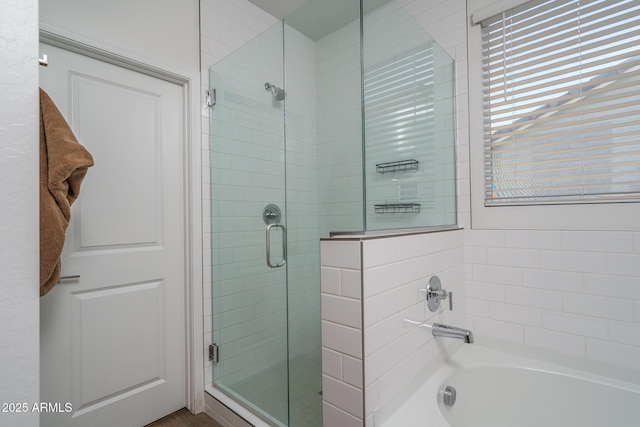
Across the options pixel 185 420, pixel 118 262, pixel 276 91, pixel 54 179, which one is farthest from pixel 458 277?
pixel 54 179

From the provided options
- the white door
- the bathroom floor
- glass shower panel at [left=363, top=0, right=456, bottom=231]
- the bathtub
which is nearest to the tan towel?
the white door

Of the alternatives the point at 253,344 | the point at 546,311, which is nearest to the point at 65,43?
the point at 253,344

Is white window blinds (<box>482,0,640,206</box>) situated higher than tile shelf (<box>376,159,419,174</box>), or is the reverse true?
white window blinds (<box>482,0,640,206</box>)

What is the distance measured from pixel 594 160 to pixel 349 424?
5.10ft

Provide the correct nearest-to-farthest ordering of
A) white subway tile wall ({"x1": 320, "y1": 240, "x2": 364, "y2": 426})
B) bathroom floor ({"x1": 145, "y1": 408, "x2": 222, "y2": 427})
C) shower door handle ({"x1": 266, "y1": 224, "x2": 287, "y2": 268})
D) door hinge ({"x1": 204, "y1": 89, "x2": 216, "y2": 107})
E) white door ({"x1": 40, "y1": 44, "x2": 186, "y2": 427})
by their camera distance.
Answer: white subway tile wall ({"x1": 320, "y1": 240, "x2": 364, "y2": 426}) → white door ({"x1": 40, "y1": 44, "x2": 186, "y2": 427}) → shower door handle ({"x1": 266, "y1": 224, "x2": 287, "y2": 268}) → bathroom floor ({"x1": 145, "y1": 408, "x2": 222, "y2": 427}) → door hinge ({"x1": 204, "y1": 89, "x2": 216, "y2": 107})

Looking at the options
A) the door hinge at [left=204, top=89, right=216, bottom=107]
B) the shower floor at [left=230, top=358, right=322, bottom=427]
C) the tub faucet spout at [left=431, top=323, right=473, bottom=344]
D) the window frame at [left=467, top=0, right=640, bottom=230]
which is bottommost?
the shower floor at [left=230, top=358, right=322, bottom=427]

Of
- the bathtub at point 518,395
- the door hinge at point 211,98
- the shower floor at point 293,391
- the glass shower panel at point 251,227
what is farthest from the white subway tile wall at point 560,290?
the door hinge at point 211,98

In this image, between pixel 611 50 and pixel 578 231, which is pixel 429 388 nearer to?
pixel 578 231

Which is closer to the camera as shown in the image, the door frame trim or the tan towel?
the tan towel

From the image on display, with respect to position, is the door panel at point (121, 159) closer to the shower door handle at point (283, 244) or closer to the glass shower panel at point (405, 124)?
the shower door handle at point (283, 244)

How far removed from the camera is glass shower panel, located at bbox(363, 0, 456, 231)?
1.16 m

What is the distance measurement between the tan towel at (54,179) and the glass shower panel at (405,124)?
3.83 feet

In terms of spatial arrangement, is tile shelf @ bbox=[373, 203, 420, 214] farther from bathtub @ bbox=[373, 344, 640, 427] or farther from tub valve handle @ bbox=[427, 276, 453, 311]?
bathtub @ bbox=[373, 344, 640, 427]

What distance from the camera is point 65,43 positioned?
53.8 inches
